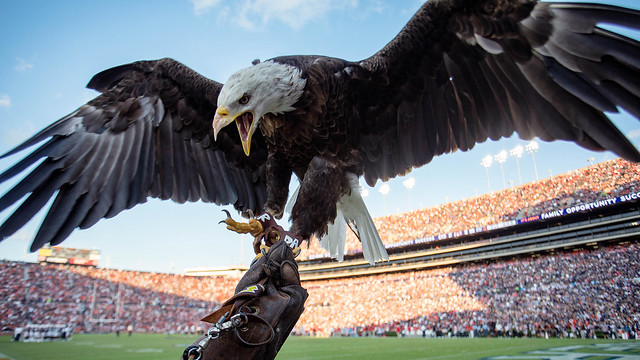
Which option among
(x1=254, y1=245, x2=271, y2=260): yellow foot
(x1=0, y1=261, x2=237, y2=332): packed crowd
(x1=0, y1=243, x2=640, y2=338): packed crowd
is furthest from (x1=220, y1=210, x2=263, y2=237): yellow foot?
(x1=0, y1=261, x2=237, y2=332): packed crowd

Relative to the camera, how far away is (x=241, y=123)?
2.66 m

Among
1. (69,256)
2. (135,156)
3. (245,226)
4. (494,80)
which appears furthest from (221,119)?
(69,256)

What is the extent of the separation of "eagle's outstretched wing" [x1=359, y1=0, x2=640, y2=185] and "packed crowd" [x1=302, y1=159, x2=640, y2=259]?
21402mm

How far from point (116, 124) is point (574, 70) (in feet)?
10.8

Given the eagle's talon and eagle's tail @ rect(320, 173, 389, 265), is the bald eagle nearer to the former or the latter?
eagle's tail @ rect(320, 173, 389, 265)

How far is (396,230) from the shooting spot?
114 ft

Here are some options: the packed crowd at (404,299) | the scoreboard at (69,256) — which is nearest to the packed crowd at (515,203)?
the packed crowd at (404,299)

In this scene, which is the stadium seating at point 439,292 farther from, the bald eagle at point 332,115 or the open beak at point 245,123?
the open beak at point 245,123

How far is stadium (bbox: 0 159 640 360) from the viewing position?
19.5 m

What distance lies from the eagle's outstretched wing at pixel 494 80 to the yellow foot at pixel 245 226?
1476mm

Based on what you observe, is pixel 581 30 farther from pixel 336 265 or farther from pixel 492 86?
pixel 336 265

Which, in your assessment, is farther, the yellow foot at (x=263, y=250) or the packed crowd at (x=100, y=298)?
the packed crowd at (x=100, y=298)

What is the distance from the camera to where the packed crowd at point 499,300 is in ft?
59.2

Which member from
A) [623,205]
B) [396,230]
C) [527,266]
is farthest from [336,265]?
[623,205]
